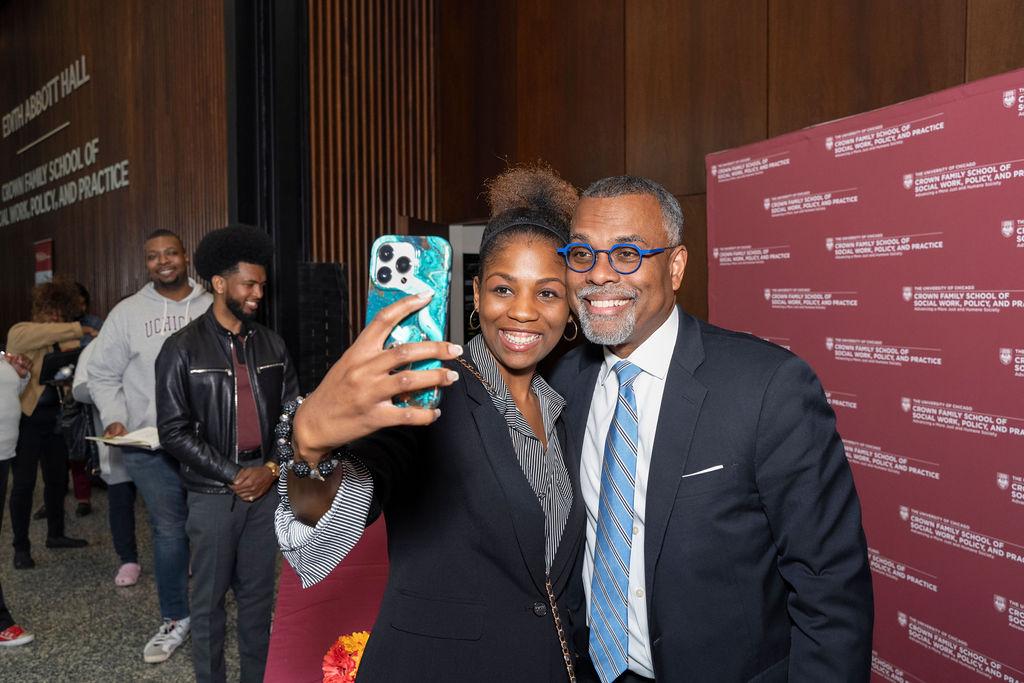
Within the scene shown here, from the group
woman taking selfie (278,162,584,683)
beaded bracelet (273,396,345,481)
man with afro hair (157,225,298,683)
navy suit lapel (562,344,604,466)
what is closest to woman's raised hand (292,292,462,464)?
woman taking selfie (278,162,584,683)

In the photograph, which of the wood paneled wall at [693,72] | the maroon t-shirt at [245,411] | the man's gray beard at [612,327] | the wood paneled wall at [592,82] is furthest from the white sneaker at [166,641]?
the wood paneled wall at [693,72]

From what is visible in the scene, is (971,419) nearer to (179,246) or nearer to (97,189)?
(179,246)

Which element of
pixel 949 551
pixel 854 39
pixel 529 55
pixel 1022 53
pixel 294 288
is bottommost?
pixel 949 551

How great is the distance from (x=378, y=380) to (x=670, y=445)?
751mm

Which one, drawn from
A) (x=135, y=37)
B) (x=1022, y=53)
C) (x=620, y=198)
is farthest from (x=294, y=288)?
(x=1022, y=53)

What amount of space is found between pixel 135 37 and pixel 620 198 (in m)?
6.86

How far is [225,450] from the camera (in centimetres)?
295

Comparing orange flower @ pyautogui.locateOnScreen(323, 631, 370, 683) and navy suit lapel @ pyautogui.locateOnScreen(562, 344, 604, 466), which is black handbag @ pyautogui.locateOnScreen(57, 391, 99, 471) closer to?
orange flower @ pyautogui.locateOnScreen(323, 631, 370, 683)

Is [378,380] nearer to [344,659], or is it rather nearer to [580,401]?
[580,401]

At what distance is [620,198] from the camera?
5.19 ft

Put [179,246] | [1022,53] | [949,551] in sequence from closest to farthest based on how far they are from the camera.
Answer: [949,551] → [1022,53] → [179,246]

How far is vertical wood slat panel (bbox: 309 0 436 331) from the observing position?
5348mm

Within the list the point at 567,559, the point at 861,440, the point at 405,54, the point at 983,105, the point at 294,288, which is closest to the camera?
the point at 567,559

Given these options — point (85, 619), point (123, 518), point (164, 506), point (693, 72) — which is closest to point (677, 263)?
point (164, 506)
